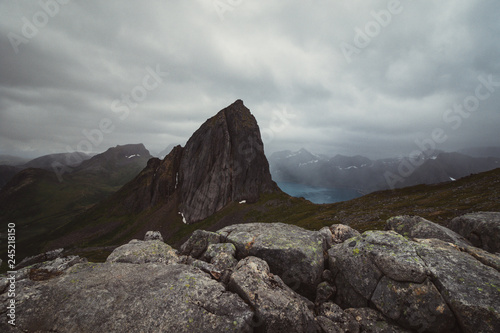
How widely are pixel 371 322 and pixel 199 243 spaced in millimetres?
14213

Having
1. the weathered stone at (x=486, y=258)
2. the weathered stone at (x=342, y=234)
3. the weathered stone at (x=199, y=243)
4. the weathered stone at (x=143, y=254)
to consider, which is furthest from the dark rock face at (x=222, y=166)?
the weathered stone at (x=486, y=258)

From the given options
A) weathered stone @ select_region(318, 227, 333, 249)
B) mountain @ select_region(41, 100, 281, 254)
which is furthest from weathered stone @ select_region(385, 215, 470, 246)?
mountain @ select_region(41, 100, 281, 254)

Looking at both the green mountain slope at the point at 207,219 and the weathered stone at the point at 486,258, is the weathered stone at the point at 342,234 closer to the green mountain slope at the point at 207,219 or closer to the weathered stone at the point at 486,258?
the weathered stone at the point at 486,258

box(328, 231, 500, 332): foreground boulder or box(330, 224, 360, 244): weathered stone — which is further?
box(330, 224, 360, 244): weathered stone

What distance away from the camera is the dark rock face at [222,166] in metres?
128

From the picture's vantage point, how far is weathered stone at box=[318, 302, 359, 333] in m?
11.6

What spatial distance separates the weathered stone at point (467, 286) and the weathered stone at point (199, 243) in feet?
54.7

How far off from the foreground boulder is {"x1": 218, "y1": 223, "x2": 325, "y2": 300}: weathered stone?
1.84m

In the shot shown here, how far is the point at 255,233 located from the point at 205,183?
11660 centimetres

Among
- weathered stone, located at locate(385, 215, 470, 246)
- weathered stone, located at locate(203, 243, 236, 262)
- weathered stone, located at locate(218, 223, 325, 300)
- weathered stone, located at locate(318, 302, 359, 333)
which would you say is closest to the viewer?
weathered stone, located at locate(318, 302, 359, 333)

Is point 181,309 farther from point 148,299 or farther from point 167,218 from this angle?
point 167,218

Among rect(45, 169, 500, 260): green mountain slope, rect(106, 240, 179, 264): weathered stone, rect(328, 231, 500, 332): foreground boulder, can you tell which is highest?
rect(106, 240, 179, 264): weathered stone

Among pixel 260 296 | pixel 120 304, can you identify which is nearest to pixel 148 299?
pixel 120 304

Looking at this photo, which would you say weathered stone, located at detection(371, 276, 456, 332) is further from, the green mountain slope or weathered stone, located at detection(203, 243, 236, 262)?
the green mountain slope
